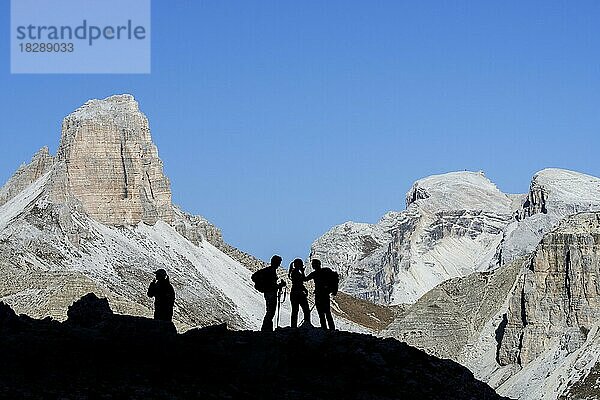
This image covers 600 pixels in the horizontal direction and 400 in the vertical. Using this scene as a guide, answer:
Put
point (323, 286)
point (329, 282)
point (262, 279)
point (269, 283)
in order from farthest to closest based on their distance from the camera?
point (329, 282), point (323, 286), point (269, 283), point (262, 279)

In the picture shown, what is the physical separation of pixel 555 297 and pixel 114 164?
38.7 m

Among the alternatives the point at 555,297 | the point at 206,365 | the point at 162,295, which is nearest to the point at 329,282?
the point at 162,295

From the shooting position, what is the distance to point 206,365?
24016 mm

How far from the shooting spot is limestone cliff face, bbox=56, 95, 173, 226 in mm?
111625

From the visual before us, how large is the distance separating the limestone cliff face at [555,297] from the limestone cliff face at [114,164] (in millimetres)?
33806

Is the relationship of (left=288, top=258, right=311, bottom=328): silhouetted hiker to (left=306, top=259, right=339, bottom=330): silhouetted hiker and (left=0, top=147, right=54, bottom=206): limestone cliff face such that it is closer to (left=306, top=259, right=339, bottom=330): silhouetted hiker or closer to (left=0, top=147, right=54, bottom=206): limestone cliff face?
(left=306, top=259, right=339, bottom=330): silhouetted hiker

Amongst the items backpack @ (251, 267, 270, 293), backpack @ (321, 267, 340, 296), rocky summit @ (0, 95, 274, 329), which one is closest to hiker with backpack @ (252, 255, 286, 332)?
backpack @ (251, 267, 270, 293)

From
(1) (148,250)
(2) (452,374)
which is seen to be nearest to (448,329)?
(1) (148,250)

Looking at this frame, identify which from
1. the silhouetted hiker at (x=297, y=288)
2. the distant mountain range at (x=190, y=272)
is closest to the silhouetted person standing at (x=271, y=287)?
the silhouetted hiker at (x=297, y=288)

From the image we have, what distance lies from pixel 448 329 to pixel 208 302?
18.3 m

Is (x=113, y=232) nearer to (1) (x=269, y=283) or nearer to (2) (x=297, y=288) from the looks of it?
(2) (x=297, y=288)

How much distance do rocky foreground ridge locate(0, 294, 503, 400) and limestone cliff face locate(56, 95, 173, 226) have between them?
8303 centimetres

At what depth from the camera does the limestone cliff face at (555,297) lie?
308 feet

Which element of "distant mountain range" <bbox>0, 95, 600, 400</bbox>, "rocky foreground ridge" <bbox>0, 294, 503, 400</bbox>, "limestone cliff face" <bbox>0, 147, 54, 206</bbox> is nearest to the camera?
"rocky foreground ridge" <bbox>0, 294, 503, 400</bbox>
